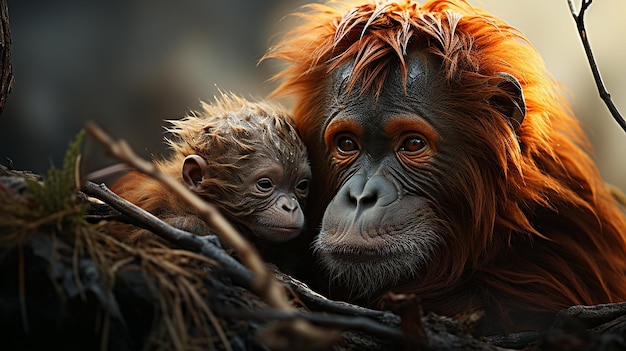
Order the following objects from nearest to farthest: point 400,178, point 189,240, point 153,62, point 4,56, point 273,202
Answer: point 189,240 < point 4,56 < point 400,178 < point 273,202 < point 153,62

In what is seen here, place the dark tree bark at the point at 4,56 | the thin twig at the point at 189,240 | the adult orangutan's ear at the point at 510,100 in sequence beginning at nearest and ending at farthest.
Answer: the thin twig at the point at 189,240 → the dark tree bark at the point at 4,56 → the adult orangutan's ear at the point at 510,100

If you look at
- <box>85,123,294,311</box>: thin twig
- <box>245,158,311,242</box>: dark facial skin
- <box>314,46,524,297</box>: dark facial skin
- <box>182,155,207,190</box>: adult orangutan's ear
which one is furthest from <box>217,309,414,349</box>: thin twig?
<box>182,155,207,190</box>: adult orangutan's ear

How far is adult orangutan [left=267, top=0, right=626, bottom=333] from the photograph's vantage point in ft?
7.98

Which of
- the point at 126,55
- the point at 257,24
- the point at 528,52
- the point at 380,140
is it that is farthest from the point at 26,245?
the point at 257,24

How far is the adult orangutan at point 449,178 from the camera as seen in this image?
7.98 feet

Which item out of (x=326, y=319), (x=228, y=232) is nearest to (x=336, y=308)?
(x=326, y=319)

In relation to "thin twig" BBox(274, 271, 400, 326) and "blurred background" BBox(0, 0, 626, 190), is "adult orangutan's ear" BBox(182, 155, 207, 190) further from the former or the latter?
"blurred background" BBox(0, 0, 626, 190)

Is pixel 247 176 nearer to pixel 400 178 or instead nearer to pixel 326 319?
pixel 400 178

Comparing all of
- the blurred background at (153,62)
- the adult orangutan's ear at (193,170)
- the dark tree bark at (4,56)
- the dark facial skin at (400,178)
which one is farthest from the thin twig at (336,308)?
the blurred background at (153,62)

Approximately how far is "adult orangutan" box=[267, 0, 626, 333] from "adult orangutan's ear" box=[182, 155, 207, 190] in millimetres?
487

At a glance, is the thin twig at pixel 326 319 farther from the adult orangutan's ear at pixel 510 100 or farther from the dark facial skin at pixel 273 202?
the adult orangutan's ear at pixel 510 100

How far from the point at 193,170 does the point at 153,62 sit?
2697 mm

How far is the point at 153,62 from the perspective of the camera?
5.17 metres

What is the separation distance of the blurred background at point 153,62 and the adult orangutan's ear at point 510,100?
7.35ft
